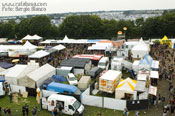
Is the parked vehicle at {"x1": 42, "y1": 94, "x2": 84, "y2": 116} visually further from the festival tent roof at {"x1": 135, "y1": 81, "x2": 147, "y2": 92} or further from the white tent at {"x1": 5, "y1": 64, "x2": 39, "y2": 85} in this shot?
the white tent at {"x1": 5, "y1": 64, "x2": 39, "y2": 85}

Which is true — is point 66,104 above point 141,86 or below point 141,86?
below

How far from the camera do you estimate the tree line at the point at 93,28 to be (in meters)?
43.5

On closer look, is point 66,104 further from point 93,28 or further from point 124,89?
point 93,28

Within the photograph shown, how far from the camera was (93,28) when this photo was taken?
46688mm

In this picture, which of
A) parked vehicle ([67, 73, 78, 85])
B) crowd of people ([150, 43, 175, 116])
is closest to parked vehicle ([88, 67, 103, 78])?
parked vehicle ([67, 73, 78, 85])

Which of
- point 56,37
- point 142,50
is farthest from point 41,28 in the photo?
point 142,50

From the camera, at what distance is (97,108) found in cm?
1174

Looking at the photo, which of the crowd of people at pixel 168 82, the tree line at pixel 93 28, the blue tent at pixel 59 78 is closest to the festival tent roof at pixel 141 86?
the crowd of people at pixel 168 82

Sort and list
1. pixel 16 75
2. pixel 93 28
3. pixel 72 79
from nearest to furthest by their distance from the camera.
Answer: pixel 16 75
pixel 72 79
pixel 93 28

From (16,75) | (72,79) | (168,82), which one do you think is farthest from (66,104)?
(168,82)

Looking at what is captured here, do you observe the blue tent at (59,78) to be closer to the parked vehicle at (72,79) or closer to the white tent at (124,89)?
the parked vehicle at (72,79)

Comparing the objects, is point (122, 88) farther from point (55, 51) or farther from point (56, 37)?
point (56, 37)

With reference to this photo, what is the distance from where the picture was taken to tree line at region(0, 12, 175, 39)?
43500 millimetres

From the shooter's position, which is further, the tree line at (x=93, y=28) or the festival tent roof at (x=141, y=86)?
the tree line at (x=93, y=28)
